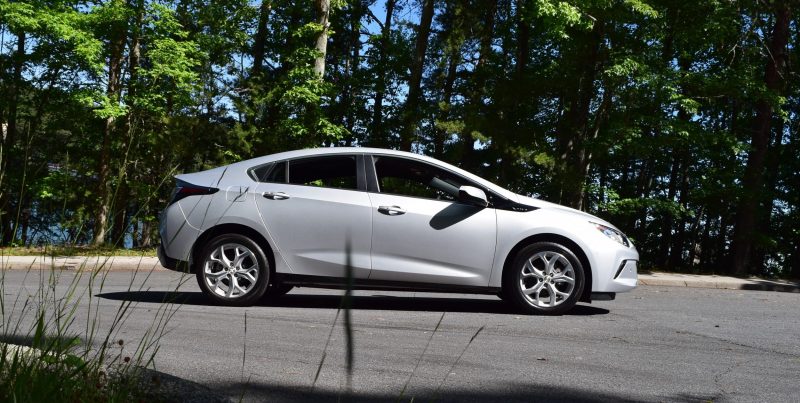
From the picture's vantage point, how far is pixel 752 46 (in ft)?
69.9

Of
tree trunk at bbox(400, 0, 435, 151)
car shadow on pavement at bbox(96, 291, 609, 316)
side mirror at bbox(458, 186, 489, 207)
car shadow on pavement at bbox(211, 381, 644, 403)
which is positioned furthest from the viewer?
tree trunk at bbox(400, 0, 435, 151)

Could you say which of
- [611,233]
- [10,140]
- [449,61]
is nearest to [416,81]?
[449,61]

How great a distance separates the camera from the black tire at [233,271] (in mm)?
8391

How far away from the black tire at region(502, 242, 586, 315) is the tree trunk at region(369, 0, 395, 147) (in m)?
23.4

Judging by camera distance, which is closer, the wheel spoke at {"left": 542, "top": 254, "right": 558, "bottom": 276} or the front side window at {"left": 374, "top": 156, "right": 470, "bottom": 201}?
the wheel spoke at {"left": 542, "top": 254, "right": 558, "bottom": 276}

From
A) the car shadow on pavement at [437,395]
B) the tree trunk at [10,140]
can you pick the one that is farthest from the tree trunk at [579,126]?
the tree trunk at [10,140]

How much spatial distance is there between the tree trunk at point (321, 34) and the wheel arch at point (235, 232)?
14.1 m

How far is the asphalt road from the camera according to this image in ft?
16.2

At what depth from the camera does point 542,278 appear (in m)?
8.48

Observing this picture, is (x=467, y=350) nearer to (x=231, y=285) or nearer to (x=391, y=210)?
(x=391, y=210)

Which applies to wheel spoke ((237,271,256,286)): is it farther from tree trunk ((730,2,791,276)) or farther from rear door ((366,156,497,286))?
tree trunk ((730,2,791,276))

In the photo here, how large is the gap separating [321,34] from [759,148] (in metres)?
12.1

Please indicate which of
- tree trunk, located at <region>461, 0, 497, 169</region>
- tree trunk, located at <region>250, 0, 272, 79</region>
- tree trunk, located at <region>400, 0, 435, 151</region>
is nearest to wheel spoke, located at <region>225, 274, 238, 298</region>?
tree trunk, located at <region>461, 0, 497, 169</region>

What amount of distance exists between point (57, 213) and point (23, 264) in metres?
10.1
